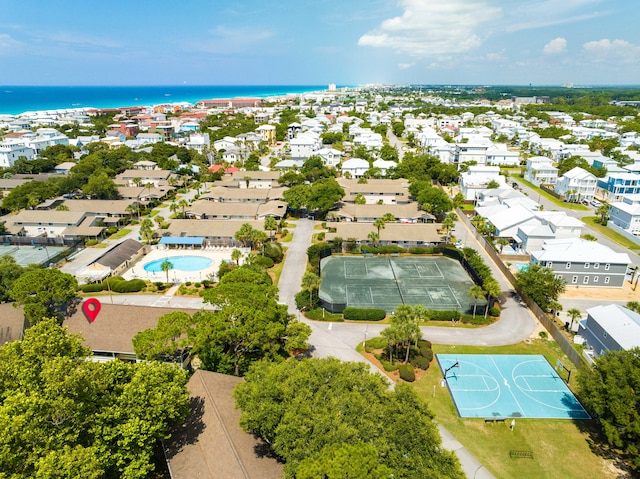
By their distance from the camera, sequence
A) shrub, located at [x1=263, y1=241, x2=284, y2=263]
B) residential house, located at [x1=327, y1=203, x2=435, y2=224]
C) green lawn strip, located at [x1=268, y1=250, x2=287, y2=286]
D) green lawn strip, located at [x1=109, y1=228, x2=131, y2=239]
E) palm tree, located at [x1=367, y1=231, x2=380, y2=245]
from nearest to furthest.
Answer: green lawn strip, located at [x1=268, y1=250, x2=287, y2=286]
shrub, located at [x1=263, y1=241, x2=284, y2=263]
palm tree, located at [x1=367, y1=231, x2=380, y2=245]
green lawn strip, located at [x1=109, y1=228, x2=131, y2=239]
residential house, located at [x1=327, y1=203, x2=435, y2=224]

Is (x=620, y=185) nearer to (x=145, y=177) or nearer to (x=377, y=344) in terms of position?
(x=377, y=344)

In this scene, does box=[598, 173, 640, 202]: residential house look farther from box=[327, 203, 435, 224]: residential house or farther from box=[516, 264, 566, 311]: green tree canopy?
box=[516, 264, 566, 311]: green tree canopy

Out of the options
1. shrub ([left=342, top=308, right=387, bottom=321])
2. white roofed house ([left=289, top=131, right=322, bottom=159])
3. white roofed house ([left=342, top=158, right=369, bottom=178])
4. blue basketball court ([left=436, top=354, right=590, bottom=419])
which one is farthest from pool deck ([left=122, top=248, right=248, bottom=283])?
white roofed house ([left=289, top=131, right=322, bottom=159])

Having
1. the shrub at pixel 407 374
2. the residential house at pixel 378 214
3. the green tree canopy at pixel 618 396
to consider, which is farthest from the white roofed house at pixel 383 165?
the green tree canopy at pixel 618 396

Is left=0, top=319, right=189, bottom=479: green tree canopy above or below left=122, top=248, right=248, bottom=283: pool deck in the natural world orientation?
above

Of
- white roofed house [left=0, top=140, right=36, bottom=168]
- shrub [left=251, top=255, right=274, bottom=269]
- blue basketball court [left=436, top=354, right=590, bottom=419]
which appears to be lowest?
blue basketball court [left=436, top=354, right=590, bottom=419]
